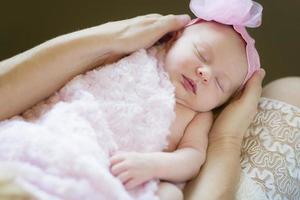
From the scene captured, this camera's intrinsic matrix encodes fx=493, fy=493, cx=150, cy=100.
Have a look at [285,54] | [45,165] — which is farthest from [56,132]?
[285,54]

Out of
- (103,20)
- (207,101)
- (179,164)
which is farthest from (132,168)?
(103,20)

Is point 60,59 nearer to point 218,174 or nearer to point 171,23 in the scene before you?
point 171,23

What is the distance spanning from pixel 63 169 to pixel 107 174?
3.4 inches

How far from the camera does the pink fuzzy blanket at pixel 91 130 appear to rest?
93cm

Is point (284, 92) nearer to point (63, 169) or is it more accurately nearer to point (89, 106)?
point (89, 106)

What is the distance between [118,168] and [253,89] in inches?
19.5

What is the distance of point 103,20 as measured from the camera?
75.3 inches

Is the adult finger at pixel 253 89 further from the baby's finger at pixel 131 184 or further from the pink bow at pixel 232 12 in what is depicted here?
the baby's finger at pixel 131 184

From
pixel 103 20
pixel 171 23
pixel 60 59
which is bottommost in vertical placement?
pixel 171 23

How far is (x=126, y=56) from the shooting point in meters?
1.29

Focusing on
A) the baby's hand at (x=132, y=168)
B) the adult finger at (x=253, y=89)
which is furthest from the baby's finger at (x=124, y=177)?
the adult finger at (x=253, y=89)

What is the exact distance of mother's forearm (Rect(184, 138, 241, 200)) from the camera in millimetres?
1129

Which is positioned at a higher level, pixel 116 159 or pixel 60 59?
pixel 60 59

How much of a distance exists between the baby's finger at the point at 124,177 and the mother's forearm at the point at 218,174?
0.19m
